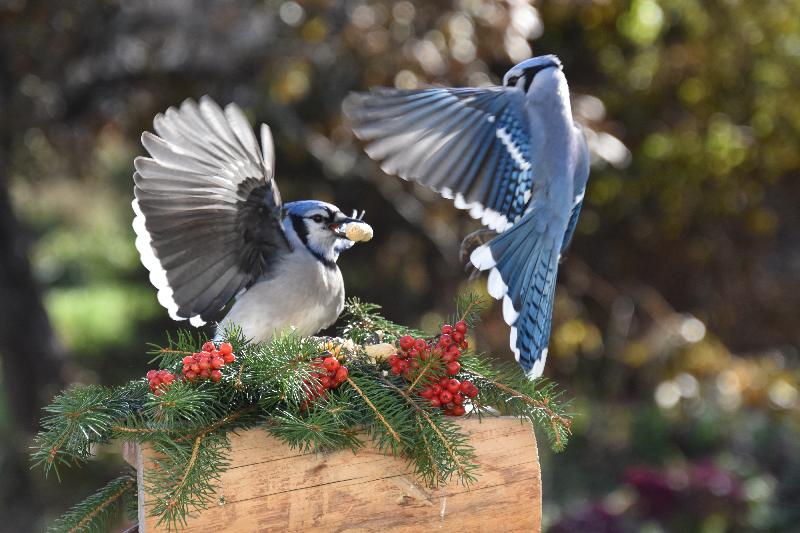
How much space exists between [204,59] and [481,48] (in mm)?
1223

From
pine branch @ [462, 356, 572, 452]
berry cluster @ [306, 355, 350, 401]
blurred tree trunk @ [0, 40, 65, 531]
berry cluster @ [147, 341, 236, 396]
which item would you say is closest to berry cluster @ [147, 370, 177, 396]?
berry cluster @ [147, 341, 236, 396]

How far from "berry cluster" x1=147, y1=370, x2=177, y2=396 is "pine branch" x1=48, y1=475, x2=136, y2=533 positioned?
29cm

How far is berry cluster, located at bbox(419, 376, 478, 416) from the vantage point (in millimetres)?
1719

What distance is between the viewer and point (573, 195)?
2123 mm

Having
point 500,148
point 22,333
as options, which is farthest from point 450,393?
point 22,333

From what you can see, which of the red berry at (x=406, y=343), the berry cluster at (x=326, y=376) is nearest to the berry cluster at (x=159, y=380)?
the berry cluster at (x=326, y=376)

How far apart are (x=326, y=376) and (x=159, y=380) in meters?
0.27

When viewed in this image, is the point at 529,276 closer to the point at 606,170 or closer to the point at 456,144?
the point at 456,144

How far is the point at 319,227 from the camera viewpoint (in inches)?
82.3

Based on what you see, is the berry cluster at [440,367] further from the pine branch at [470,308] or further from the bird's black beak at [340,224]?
the bird's black beak at [340,224]

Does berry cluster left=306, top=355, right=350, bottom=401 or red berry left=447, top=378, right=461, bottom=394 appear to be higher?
berry cluster left=306, top=355, right=350, bottom=401

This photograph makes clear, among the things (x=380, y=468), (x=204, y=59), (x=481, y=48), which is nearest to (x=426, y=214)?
(x=481, y=48)

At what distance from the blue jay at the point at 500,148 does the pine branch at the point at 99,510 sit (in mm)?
797

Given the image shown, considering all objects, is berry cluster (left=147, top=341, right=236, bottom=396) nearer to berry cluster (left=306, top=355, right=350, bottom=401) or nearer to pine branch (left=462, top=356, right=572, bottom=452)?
berry cluster (left=306, top=355, right=350, bottom=401)
